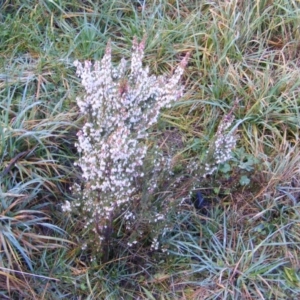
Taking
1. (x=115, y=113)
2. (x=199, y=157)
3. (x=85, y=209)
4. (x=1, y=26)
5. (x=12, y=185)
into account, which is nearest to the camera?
(x=115, y=113)

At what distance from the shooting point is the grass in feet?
9.78

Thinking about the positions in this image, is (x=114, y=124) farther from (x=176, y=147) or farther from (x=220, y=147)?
(x=176, y=147)

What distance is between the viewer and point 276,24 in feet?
13.1

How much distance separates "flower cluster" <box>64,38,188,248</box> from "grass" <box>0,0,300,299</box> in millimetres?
372

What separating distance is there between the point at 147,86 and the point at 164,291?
41.2 inches

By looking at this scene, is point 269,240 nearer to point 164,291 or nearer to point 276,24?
point 164,291

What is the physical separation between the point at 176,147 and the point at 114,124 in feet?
2.91

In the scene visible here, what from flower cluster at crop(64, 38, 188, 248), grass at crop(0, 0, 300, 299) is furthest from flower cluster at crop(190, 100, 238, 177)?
flower cluster at crop(64, 38, 188, 248)

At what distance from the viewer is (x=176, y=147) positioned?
3428 millimetres

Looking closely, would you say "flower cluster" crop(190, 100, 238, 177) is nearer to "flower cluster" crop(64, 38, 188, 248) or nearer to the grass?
the grass

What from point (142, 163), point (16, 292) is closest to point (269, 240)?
point (142, 163)

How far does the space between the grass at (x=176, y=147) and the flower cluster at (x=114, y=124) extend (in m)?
0.37

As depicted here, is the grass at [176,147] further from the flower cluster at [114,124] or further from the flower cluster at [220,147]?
the flower cluster at [114,124]

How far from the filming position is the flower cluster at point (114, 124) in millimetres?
2559
